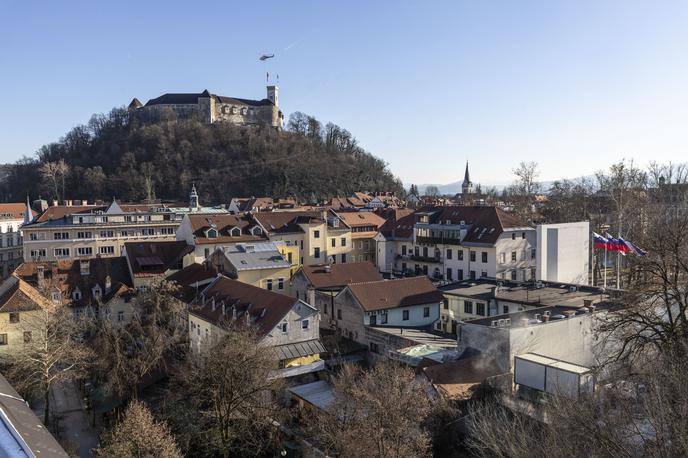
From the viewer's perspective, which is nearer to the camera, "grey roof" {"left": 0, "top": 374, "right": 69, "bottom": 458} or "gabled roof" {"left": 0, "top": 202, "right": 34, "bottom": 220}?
"grey roof" {"left": 0, "top": 374, "right": 69, "bottom": 458}

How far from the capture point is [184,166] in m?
116

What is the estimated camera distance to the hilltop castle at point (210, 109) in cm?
13175

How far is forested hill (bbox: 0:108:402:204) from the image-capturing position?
109 metres

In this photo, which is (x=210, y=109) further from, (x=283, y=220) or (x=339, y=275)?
(x=339, y=275)

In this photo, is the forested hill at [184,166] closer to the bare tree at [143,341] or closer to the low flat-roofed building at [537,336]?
the bare tree at [143,341]

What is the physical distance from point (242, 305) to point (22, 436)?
2661cm

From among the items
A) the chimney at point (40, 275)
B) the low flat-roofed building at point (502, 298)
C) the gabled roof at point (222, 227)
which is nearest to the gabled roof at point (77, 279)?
the chimney at point (40, 275)

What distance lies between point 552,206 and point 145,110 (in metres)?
102

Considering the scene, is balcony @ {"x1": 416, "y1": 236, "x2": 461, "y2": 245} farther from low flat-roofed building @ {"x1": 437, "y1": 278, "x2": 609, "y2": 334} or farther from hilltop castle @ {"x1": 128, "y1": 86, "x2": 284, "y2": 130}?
hilltop castle @ {"x1": 128, "y1": 86, "x2": 284, "y2": 130}

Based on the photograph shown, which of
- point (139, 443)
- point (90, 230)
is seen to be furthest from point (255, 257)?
point (90, 230)

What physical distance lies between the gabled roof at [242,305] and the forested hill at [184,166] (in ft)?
243

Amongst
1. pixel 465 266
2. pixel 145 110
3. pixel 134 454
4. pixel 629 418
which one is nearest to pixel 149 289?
pixel 134 454

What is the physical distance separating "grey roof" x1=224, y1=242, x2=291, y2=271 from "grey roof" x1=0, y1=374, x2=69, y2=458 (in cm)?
3320

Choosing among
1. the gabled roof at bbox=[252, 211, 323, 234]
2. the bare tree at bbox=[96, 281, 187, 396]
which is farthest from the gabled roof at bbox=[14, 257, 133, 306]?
the gabled roof at bbox=[252, 211, 323, 234]
